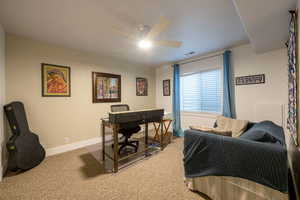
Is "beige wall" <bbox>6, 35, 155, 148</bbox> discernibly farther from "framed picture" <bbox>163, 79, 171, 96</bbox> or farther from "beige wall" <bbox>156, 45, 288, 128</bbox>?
"beige wall" <bbox>156, 45, 288, 128</bbox>

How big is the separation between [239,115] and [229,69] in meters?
1.14

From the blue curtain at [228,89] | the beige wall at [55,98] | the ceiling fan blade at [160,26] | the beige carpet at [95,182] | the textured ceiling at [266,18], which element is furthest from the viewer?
the blue curtain at [228,89]

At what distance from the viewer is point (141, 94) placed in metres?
4.74

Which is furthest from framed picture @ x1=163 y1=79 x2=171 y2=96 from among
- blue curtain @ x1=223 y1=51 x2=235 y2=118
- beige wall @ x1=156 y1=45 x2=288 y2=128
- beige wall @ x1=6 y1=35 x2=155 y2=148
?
beige wall @ x1=156 y1=45 x2=288 y2=128

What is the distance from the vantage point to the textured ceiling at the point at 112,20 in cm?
169

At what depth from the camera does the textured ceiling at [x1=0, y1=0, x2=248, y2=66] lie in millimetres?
1690

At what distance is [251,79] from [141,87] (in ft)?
10.3

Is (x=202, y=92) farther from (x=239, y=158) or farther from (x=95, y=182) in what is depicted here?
(x=95, y=182)

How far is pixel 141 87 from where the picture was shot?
473cm

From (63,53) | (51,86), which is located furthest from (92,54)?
(51,86)

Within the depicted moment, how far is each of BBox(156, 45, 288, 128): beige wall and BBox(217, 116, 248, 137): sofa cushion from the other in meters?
0.52

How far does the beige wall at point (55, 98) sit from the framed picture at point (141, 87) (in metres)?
0.77

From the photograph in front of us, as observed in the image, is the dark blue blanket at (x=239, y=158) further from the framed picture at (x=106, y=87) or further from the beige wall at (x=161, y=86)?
the beige wall at (x=161, y=86)

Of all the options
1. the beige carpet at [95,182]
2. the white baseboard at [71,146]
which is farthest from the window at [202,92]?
the white baseboard at [71,146]
